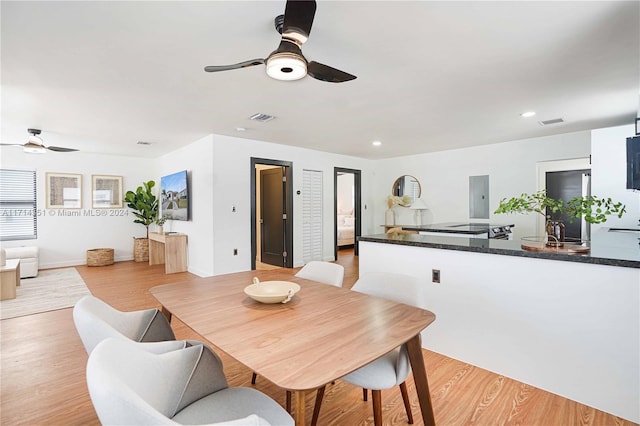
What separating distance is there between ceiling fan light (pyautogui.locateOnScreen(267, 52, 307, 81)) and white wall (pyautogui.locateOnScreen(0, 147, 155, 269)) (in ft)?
21.7

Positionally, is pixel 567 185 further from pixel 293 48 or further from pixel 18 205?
pixel 18 205

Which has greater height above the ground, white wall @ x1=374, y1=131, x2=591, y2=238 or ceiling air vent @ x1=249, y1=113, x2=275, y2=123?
ceiling air vent @ x1=249, y1=113, x2=275, y2=123

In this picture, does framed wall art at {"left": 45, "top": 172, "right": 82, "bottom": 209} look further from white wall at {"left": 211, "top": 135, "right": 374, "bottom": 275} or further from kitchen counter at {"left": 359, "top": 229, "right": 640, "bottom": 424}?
kitchen counter at {"left": 359, "top": 229, "right": 640, "bottom": 424}

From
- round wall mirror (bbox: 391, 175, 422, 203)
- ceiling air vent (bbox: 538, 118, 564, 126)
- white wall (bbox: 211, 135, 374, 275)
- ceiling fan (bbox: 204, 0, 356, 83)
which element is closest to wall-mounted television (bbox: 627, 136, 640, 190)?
ceiling air vent (bbox: 538, 118, 564, 126)

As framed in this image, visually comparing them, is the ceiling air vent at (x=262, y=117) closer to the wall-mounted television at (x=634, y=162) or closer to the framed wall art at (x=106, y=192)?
the wall-mounted television at (x=634, y=162)

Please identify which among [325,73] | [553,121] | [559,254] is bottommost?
[559,254]

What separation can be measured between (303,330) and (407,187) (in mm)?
6407

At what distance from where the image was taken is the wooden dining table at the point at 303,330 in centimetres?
98

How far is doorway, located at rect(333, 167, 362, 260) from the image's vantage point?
677 cm

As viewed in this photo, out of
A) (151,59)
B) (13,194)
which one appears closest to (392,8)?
(151,59)

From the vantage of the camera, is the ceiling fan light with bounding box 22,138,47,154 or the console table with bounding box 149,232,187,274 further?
the console table with bounding box 149,232,187,274

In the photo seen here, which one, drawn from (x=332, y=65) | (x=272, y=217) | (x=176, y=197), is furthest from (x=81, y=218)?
(x=332, y=65)

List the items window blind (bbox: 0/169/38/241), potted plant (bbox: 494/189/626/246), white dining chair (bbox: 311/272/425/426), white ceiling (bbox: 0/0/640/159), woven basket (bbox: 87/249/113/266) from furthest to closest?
woven basket (bbox: 87/249/113/266) → window blind (bbox: 0/169/38/241) → potted plant (bbox: 494/189/626/246) → white ceiling (bbox: 0/0/640/159) → white dining chair (bbox: 311/272/425/426)

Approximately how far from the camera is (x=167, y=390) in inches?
45.1
